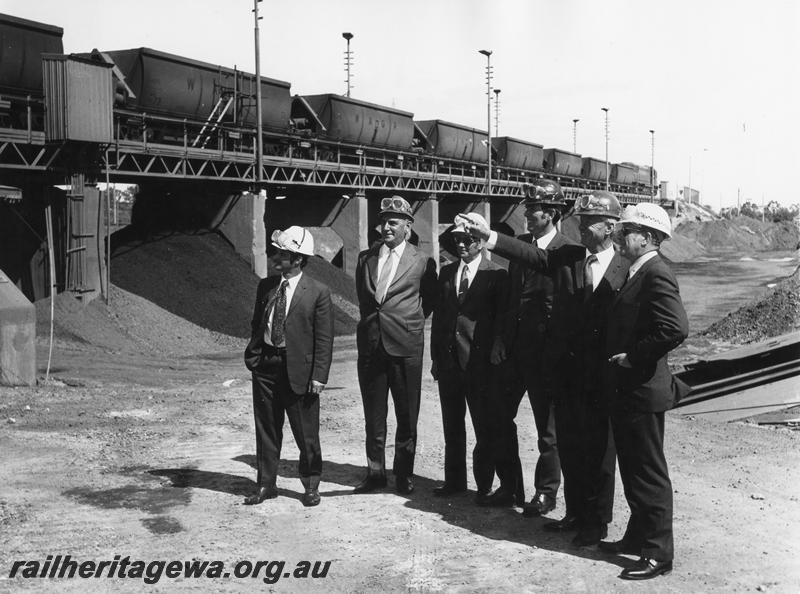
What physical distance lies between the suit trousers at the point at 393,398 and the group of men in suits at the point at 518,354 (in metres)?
0.01

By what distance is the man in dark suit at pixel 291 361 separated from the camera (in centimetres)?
635

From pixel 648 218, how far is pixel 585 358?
40.6 inches

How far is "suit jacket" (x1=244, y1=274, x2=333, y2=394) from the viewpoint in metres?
6.33

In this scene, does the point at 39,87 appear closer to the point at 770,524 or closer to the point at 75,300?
the point at 75,300

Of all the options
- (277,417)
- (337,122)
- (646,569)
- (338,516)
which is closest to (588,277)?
(646,569)

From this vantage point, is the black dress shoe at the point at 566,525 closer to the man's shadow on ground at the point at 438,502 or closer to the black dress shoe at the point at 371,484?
the man's shadow on ground at the point at 438,502

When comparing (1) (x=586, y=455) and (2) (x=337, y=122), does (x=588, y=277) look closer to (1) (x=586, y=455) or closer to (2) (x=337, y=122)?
(1) (x=586, y=455)

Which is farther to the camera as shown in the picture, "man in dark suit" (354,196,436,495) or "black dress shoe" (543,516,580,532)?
"man in dark suit" (354,196,436,495)

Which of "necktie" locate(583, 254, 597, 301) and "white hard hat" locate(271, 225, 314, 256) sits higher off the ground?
"white hard hat" locate(271, 225, 314, 256)

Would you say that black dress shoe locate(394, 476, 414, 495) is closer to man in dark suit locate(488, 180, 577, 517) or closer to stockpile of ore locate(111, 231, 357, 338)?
man in dark suit locate(488, 180, 577, 517)

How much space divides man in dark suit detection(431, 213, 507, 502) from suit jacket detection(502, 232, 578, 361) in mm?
129

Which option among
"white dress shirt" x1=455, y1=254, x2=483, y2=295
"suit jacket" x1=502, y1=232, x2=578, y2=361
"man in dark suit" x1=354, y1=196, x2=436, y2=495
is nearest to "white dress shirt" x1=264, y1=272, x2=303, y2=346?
"man in dark suit" x1=354, y1=196, x2=436, y2=495

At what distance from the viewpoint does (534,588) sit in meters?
4.78

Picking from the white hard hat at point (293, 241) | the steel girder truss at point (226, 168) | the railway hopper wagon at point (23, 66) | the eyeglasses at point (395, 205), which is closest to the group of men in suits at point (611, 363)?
the eyeglasses at point (395, 205)
